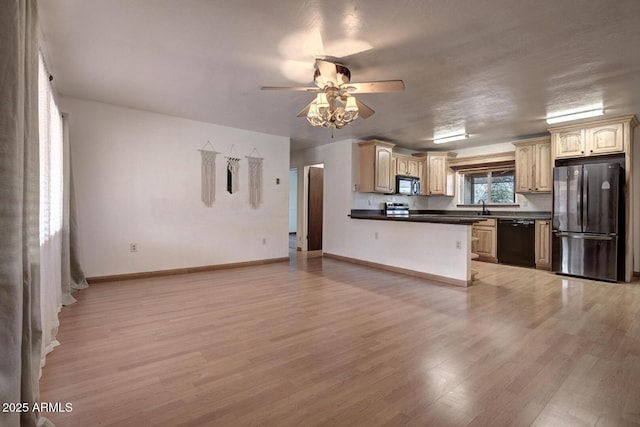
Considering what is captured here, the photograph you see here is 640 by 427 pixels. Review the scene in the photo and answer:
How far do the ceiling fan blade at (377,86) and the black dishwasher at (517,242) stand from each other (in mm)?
4471

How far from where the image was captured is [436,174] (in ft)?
23.4

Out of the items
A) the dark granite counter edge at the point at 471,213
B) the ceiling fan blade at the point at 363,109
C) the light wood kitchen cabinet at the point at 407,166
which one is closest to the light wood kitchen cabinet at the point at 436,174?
the light wood kitchen cabinet at the point at 407,166

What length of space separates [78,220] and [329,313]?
365 centimetres

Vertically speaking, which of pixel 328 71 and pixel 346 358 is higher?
pixel 328 71

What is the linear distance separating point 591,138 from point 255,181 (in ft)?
18.4

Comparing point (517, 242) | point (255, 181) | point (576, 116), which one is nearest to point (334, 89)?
point (255, 181)

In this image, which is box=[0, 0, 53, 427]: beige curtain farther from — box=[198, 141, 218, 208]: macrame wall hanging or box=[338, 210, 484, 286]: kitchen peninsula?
box=[338, 210, 484, 286]: kitchen peninsula

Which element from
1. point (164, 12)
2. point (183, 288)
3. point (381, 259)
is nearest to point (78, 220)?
point (183, 288)

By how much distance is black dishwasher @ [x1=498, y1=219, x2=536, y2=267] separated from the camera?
5.57 meters

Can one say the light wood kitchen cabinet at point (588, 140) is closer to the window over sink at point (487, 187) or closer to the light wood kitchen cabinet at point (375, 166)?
the window over sink at point (487, 187)

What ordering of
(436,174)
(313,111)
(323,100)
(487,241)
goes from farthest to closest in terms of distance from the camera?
(436,174)
(487,241)
(313,111)
(323,100)

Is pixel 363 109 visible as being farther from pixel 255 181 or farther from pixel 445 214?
pixel 445 214

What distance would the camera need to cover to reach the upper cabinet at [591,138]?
446cm

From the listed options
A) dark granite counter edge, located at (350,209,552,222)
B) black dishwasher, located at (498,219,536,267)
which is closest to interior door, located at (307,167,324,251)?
dark granite counter edge, located at (350,209,552,222)
